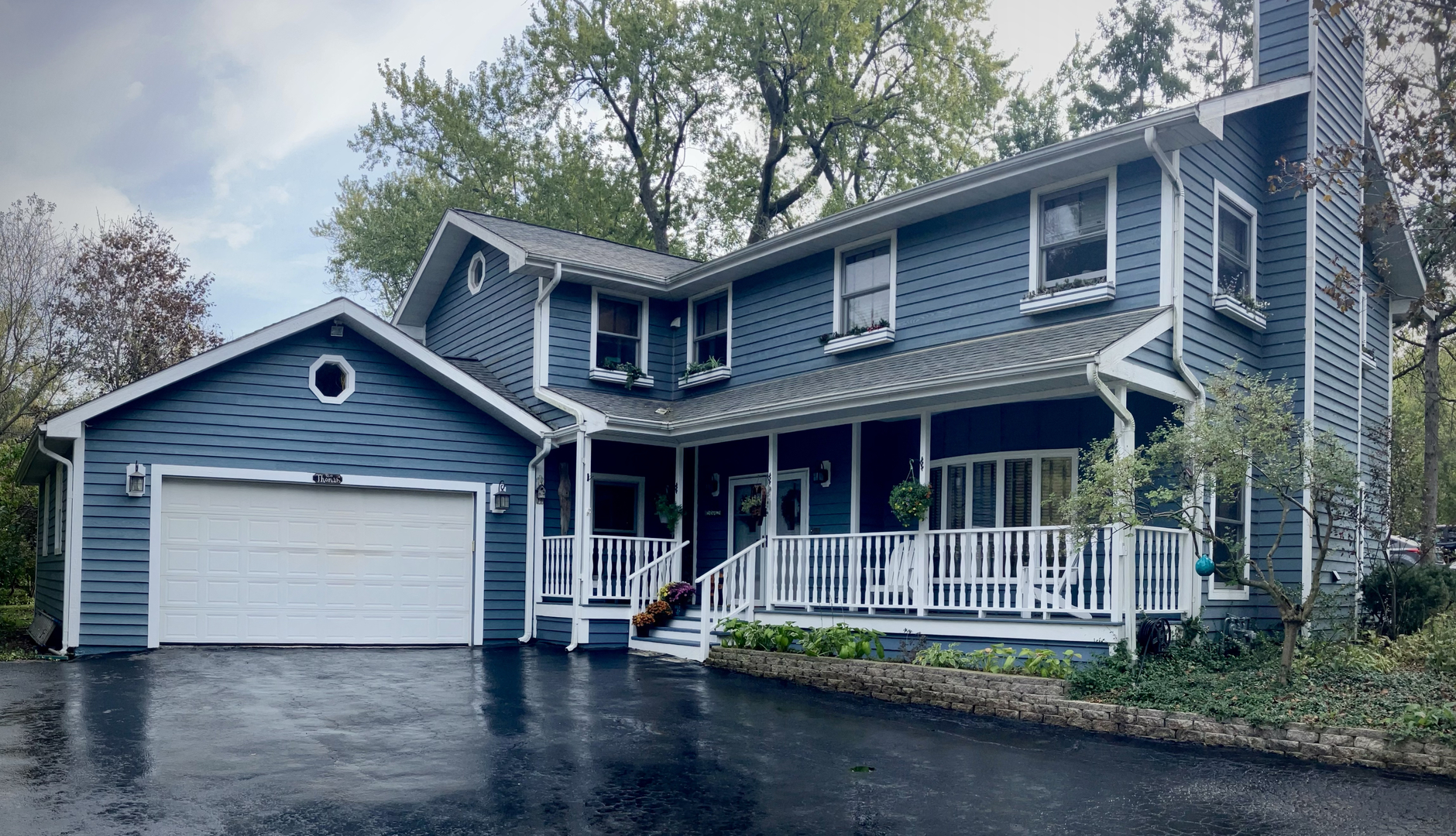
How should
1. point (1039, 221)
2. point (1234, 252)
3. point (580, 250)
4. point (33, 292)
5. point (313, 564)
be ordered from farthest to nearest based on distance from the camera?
point (33, 292) → point (580, 250) → point (313, 564) → point (1234, 252) → point (1039, 221)

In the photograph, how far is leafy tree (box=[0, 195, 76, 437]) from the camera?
28.1 meters

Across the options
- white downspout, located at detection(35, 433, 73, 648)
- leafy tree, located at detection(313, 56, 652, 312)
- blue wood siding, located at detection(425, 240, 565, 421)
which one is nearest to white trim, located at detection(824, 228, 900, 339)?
blue wood siding, located at detection(425, 240, 565, 421)

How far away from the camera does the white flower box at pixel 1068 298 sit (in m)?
12.2

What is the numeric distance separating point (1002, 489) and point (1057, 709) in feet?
12.5

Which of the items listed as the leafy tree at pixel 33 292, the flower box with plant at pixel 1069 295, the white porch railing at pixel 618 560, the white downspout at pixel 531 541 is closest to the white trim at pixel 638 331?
the white downspout at pixel 531 541

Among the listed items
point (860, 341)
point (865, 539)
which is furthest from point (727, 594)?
point (860, 341)

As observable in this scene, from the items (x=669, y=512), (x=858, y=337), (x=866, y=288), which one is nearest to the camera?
(x=858, y=337)

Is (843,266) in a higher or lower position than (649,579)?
higher

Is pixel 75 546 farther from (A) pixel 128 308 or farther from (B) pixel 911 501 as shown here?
(A) pixel 128 308

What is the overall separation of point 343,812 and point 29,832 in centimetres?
150

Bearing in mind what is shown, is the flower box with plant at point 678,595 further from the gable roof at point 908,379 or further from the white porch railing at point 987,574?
the gable roof at point 908,379

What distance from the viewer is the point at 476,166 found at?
33.0 m

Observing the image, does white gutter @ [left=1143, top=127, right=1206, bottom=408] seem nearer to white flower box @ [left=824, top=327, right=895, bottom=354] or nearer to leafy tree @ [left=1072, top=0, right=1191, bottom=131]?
white flower box @ [left=824, top=327, right=895, bottom=354]

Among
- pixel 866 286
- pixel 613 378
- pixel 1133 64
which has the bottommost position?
pixel 613 378
